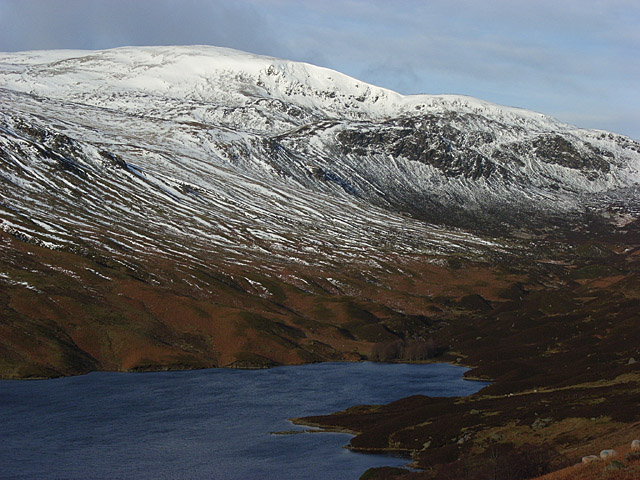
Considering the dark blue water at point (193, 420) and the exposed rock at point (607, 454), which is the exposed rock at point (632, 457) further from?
the dark blue water at point (193, 420)

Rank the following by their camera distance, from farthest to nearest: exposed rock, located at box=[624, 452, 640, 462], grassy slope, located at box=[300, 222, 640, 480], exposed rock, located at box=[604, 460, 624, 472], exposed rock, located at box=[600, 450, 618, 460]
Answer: grassy slope, located at box=[300, 222, 640, 480] → exposed rock, located at box=[600, 450, 618, 460] → exposed rock, located at box=[624, 452, 640, 462] → exposed rock, located at box=[604, 460, 624, 472]

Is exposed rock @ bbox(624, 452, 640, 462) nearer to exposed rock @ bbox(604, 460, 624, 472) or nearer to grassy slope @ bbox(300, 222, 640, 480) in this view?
exposed rock @ bbox(604, 460, 624, 472)

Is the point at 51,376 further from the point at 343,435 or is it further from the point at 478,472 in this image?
the point at 478,472

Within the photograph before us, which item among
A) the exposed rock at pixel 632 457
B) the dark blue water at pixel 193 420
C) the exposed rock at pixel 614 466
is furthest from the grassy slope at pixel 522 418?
the dark blue water at pixel 193 420

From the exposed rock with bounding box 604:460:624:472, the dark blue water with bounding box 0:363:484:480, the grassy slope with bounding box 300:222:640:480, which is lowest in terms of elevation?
the dark blue water with bounding box 0:363:484:480

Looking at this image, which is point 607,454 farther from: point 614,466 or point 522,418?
point 522,418

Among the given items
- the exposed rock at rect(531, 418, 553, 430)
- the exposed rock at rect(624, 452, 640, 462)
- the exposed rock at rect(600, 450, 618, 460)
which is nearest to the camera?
the exposed rock at rect(624, 452, 640, 462)

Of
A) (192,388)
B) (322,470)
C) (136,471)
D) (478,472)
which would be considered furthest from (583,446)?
(192,388)

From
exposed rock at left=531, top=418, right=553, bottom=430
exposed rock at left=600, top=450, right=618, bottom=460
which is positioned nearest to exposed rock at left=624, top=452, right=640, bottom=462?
exposed rock at left=600, top=450, right=618, bottom=460
